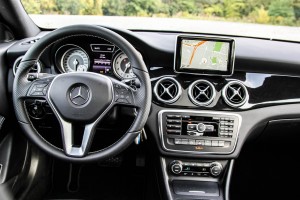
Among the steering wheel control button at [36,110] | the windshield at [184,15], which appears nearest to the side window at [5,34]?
the windshield at [184,15]

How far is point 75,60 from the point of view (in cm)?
214

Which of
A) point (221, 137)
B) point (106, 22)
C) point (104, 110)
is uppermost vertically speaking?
point (106, 22)

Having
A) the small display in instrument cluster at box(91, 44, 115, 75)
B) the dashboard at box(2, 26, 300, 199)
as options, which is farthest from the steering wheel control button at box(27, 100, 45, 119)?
the small display in instrument cluster at box(91, 44, 115, 75)

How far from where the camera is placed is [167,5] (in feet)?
7.34

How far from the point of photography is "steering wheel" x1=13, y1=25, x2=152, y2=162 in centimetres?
169

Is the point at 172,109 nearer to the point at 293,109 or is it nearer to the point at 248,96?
the point at 248,96

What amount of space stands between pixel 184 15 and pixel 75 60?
2.00ft

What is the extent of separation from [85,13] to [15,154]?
32.8 inches

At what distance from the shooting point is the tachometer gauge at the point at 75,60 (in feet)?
6.96

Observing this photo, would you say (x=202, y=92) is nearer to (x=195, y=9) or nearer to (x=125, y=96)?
(x=195, y=9)

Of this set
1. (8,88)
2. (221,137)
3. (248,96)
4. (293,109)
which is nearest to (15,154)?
(8,88)

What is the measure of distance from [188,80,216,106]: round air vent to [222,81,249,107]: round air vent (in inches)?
2.5

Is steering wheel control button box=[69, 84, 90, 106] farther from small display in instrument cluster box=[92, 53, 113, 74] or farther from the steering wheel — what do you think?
small display in instrument cluster box=[92, 53, 113, 74]

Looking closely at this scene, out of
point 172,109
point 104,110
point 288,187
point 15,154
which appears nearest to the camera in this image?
point 104,110
